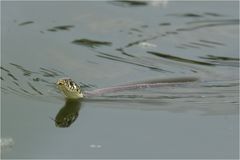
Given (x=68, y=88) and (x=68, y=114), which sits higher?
(x=68, y=88)

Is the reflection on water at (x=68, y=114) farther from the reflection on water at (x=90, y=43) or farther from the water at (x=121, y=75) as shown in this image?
the reflection on water at (x=90, y=43)

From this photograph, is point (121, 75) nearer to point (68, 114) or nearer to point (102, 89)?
point (102, 89)

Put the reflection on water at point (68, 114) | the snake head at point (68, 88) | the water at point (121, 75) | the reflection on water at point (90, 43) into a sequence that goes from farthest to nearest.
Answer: the reflection on water at point (90, 43) → the snake head at point (68, 88) → the reflection on water at point (68, 114) → the water at point (121, 75)

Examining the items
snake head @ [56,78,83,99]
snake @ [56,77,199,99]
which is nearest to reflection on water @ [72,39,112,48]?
snake @ [56,77,199,99]

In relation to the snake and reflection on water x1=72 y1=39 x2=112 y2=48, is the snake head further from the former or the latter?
reflection on water x1=72 y1=39 x2=112 y2=48

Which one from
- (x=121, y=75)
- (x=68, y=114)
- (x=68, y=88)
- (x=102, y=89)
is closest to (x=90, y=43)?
(x=121, y=75)

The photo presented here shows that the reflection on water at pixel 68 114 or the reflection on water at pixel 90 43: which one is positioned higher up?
the reflection on water at pixel 90 43

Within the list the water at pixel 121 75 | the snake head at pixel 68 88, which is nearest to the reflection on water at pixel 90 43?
the water at pixel 121 75
